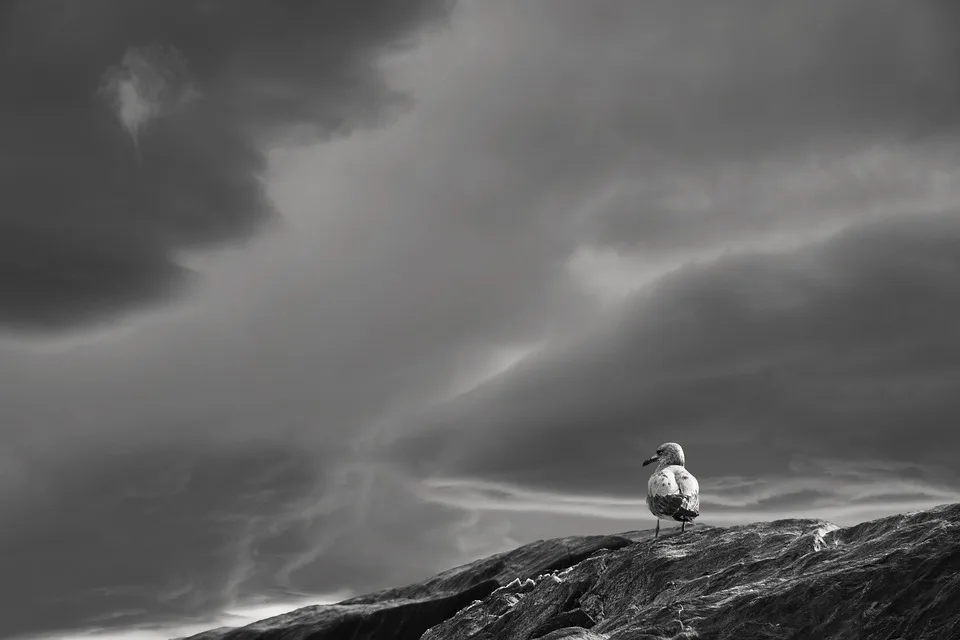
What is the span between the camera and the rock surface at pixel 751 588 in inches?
782

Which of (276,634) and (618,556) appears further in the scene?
(276,634)

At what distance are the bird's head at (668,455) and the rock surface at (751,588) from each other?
13.0ft

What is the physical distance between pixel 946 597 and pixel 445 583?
32533 mm

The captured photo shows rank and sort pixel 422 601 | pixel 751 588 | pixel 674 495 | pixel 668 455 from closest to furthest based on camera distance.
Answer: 1. pixel 751 588
2. pixel 674 495
3. pixel 668 455
4. pixel 422 601

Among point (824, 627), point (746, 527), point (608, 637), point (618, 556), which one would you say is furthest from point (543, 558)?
point (824, 627)

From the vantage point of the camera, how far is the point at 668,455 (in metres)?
38.8

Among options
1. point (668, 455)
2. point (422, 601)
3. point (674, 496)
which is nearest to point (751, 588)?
point (674, 496)

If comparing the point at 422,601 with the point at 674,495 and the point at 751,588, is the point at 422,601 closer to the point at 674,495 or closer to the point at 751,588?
the point at 674,495

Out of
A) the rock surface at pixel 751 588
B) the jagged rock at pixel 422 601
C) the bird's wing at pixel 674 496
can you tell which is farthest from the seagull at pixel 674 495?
the jagged rock at pixel 422 601

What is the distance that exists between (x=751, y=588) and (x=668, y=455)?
16.0 metres

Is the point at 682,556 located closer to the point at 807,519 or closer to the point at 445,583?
the point at 807,519

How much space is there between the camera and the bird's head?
38406mm

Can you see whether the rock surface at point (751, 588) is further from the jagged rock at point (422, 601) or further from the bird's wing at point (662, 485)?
the bird's wing at point (662, 485)

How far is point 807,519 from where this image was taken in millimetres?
29188
